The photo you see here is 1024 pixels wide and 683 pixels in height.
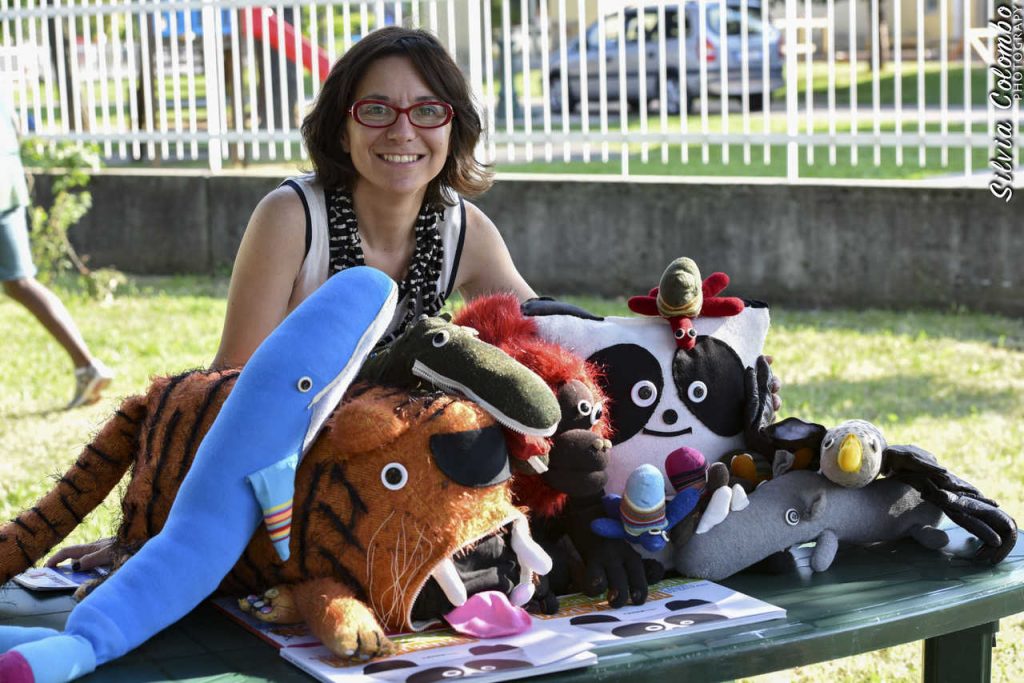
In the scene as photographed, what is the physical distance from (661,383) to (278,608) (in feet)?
2.50

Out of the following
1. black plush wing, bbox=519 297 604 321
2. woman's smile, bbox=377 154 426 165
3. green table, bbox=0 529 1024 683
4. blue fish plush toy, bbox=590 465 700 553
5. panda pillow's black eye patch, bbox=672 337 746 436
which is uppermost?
woman's smile, bbox=377 154 426 165

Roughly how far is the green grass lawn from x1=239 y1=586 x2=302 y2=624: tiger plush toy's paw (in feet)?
4.86

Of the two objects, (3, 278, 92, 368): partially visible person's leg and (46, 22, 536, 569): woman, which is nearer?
(46, 22, 536, 569): woman

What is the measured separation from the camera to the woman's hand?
85.7 inches

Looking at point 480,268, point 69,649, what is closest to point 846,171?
point 480,268

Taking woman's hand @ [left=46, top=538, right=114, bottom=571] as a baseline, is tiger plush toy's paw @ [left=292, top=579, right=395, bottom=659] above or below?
above

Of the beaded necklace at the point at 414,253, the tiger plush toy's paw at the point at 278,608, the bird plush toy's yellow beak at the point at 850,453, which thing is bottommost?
the tiger plush toy's paw at the point at 278,608

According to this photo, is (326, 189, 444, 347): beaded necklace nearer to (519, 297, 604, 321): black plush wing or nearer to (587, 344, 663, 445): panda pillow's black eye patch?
(519, 297, 604, 321): black plush wing

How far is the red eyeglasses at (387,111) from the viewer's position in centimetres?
248

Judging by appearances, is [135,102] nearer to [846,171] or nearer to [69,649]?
[846,171]

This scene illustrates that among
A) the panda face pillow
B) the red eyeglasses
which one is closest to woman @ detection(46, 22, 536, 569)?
the red eyeglasses

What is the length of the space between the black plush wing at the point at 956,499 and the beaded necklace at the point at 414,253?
964 millimetres

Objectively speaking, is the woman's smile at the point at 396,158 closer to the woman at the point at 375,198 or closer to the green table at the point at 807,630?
the woman at the point at 375,198

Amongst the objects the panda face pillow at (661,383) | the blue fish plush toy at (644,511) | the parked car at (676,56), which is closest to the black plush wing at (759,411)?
the panda face pillow at (661,383)
